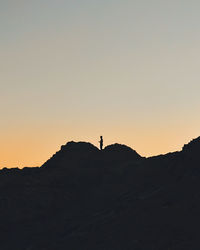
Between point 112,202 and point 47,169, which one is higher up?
point 47,169

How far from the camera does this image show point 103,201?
7094 cm

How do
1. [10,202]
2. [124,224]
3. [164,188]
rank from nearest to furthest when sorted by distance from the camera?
[124,224] → [164,188] → [10,202]

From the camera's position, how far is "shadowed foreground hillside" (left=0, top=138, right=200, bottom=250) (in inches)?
2292

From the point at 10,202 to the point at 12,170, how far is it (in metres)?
9.73

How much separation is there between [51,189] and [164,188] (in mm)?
18097

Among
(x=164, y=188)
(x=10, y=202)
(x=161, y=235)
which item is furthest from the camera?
(x=10, y=202)

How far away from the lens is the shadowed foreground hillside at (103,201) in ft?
191

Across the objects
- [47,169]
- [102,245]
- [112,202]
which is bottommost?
[102,245]

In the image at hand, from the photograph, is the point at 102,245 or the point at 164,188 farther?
the point at 164,188

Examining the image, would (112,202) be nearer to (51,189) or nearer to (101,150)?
(51,189)

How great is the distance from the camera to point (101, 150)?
83500 mm

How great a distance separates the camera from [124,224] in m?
60.7

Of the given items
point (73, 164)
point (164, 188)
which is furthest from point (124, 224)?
point (73, 164)

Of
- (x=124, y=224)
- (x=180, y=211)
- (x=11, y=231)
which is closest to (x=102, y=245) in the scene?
(x=124, y=224)
